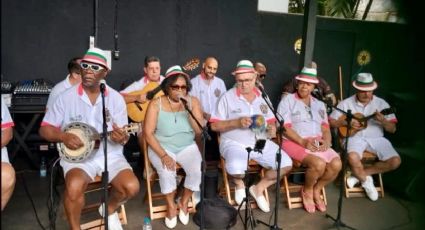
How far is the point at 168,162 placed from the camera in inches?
139

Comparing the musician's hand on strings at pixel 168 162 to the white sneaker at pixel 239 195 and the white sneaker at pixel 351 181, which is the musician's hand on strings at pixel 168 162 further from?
the white sneaker at pixel 351 181

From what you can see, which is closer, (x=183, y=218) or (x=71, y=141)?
(x=71, y=141)

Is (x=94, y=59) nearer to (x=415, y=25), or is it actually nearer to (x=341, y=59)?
(x=415, y=25)

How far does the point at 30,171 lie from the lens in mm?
4961

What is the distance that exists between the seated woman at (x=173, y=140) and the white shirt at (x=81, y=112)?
1.18ft

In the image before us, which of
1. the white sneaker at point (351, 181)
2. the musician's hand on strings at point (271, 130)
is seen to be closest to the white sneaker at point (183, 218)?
the musician's hand on strings at point (271, 130)

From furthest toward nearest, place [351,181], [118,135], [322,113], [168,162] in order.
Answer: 1. [351,181]
2. [322,113]
3. [168,162]
4. [118,135]

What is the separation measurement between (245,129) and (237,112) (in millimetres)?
202

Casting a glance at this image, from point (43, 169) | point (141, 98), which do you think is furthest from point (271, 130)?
point (43, 169)

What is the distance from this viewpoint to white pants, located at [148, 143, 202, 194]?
11.6 ft

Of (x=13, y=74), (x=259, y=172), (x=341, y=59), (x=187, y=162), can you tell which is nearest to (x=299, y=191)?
(x=259, y=172)

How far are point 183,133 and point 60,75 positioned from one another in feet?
8.26

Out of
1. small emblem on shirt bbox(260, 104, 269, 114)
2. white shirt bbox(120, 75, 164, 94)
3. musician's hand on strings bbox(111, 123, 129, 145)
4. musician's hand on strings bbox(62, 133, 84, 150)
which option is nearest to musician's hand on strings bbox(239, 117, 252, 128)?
small emblem on shirt bbox(260, 104, 269, 114)

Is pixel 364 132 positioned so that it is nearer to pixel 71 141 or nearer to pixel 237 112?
pixel 237 112
